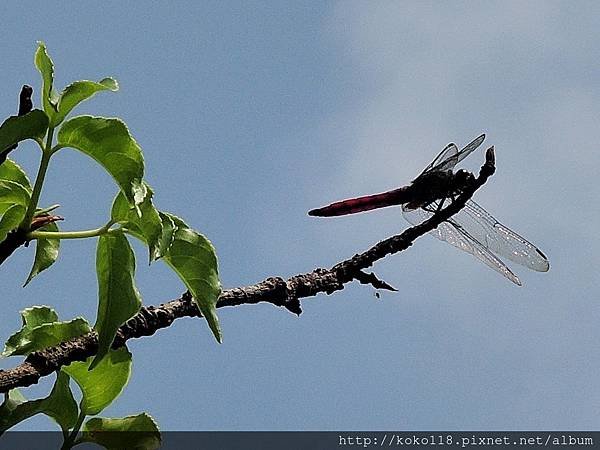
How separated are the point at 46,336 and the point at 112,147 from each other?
55 cm

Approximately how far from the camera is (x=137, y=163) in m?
2.01

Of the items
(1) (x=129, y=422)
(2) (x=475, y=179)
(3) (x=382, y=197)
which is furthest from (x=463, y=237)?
(1) (x=129, y=422)

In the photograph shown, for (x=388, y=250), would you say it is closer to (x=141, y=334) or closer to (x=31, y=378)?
(x=141, y=334)

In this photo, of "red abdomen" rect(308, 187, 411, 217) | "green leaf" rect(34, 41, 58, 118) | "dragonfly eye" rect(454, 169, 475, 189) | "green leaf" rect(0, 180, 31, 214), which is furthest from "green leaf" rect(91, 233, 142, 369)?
"red abdomen" rect(308, 187, 411, 217)

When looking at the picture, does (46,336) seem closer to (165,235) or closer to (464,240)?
(165,235)

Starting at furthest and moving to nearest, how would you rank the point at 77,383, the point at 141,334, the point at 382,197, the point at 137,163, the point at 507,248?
the point at 507,248, the point at 382,197, the point at 77,383, the point at 141,334, the point at 137,163

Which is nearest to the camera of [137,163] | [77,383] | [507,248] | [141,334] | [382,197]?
[137,163]

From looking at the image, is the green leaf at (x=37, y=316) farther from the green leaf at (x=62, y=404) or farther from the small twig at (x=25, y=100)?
the small twig at (x=25, y=100)

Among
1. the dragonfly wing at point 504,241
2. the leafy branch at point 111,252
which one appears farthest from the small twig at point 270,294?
the dragonfly wing at point 504,241

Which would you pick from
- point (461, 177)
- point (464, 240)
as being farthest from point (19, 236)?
point (464, 240)

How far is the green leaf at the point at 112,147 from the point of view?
1.99m

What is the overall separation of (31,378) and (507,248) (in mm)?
2728

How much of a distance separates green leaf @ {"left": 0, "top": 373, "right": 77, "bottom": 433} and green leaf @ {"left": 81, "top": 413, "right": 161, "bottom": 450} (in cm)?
6

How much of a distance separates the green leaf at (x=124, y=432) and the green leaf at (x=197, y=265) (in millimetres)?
559
